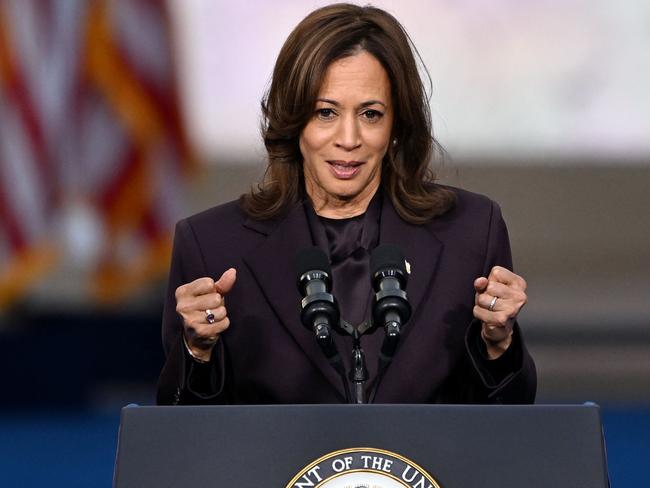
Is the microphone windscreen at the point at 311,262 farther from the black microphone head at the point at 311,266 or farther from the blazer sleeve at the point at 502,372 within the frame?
the blazer sleeve at the point at 502,372

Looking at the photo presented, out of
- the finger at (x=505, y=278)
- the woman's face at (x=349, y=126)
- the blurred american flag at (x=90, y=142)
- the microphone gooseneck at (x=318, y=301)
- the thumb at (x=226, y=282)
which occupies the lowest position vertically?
the microphone gooseneck at (x=318, y=301)

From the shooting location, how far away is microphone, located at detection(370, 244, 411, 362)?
1.75 m

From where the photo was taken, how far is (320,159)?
7.32 feet

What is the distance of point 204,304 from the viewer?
1837 mm

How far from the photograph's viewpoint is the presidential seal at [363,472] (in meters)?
1.61

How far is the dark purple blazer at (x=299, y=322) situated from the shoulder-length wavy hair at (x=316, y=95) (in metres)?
0.04

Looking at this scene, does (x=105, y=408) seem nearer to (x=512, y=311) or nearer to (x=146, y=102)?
(x=146, y=102)

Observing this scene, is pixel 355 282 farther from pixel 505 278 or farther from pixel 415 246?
pixel 505 278

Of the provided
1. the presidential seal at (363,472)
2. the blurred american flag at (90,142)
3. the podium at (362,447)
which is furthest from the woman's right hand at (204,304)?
the blurred american flag at (90,142)

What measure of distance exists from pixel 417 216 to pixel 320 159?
208 mm

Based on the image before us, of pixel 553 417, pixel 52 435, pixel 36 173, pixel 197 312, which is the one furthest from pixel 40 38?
pixel 553 417

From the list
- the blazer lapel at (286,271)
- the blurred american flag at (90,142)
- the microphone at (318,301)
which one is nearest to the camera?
the microphone at (318,301)

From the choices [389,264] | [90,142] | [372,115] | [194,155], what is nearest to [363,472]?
[389,264]

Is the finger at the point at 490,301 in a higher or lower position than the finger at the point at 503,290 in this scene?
lower
